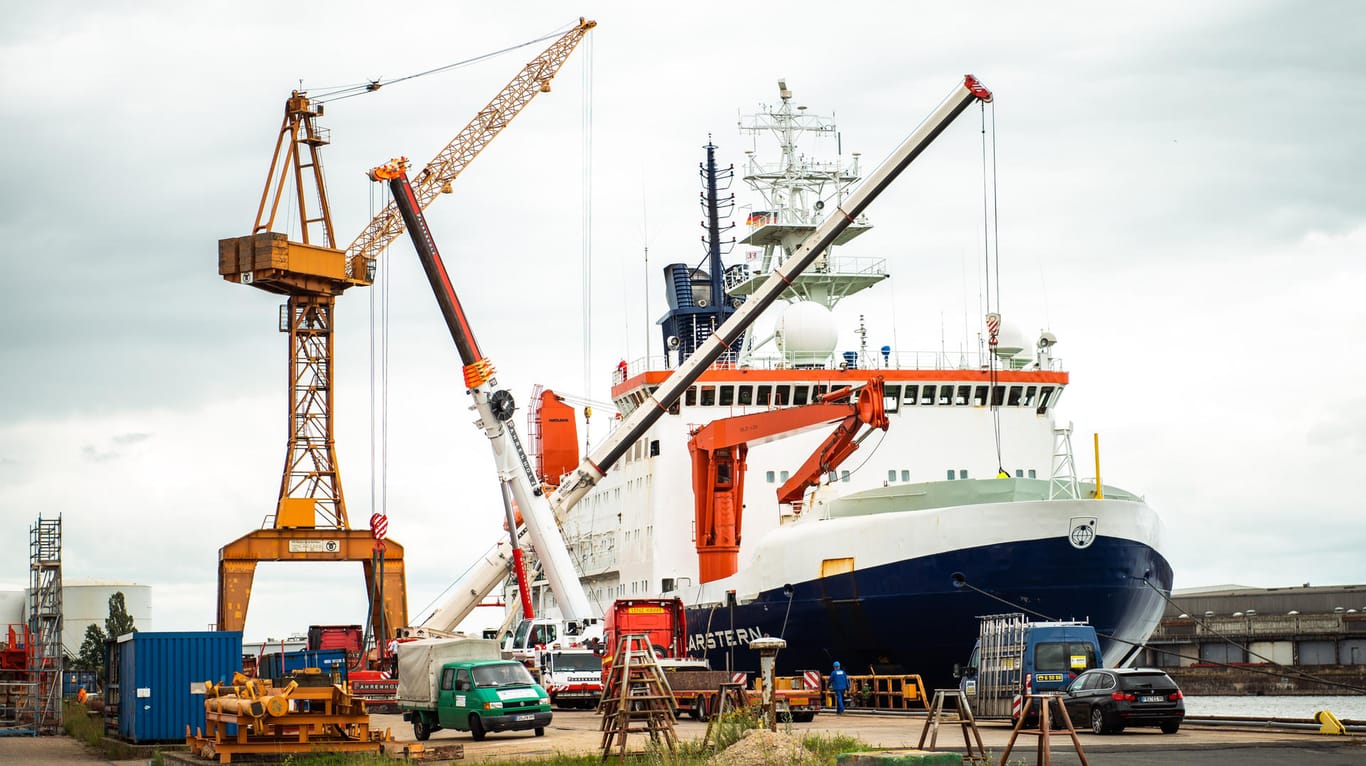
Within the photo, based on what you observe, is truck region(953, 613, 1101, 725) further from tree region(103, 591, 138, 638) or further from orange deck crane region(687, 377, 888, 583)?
tree region(103, 591, 138, 638)

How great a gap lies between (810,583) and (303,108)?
101ft

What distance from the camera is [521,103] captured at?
62906 mm

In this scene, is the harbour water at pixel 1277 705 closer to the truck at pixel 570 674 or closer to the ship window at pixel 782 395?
the ship window at pixel 782 395

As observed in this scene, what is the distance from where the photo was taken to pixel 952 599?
3162 cm

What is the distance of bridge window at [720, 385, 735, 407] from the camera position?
42969 mm

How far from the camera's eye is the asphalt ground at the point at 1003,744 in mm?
19094

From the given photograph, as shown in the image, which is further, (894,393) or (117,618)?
(117,618)

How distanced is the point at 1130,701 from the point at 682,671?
9.26 m

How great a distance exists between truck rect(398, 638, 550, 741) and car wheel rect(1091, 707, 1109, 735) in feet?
29.6

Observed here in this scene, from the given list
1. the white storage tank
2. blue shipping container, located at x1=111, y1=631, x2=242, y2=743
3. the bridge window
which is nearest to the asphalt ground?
blue shipping container, located at x1=111, y1=631, x2=242, y2=743

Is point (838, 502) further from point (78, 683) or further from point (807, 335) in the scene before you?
point (78, 683)

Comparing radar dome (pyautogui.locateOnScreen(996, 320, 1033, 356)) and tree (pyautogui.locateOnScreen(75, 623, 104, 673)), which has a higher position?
radar dome (pyautogui.locateOnScreen(996, 320, 1033, 356))

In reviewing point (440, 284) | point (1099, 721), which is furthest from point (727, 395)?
point (1099, 721)

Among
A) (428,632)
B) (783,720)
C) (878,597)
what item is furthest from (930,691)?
(428,632)
